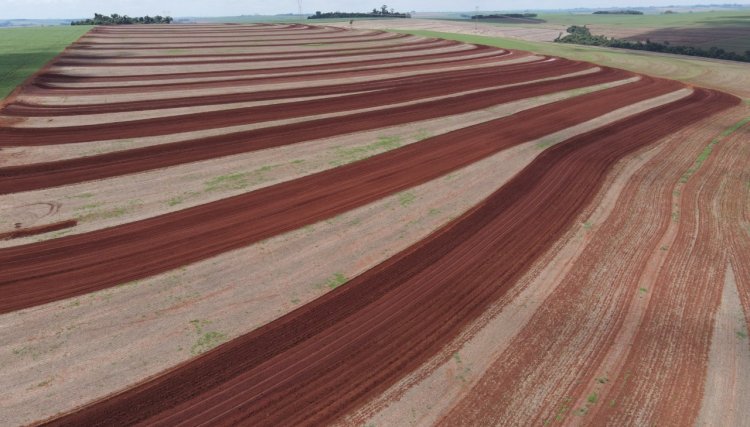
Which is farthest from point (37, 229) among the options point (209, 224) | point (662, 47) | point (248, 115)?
point (662, 47)

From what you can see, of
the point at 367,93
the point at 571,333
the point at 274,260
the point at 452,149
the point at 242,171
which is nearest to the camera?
the point at 571,333

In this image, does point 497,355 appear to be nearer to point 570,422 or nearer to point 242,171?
point 570,422

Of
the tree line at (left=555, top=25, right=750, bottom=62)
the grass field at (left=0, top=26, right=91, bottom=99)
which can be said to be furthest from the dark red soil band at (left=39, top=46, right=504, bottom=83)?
the tree line at (left=555, top=25, right=750, bottom=62)

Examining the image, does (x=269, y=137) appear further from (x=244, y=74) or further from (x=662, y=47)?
(x=662, y=47)

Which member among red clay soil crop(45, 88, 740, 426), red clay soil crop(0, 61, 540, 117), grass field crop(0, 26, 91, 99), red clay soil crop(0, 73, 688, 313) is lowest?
red clay soil crop(45, 88, 740, 426)

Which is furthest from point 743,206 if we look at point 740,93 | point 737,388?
point 740,93

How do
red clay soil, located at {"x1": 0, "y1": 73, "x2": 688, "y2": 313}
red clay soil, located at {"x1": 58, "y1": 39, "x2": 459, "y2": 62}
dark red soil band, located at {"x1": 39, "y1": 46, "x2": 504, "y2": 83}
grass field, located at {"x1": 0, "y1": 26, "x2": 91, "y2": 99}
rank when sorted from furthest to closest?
red clay soil, located at {"x1": 58, "y1": 39, "x2": 459, "y2": 62}, dark red soil band, located at {"x1": 39, "y1": 46, "x2": 504, "y2": 83}, grass field, located at {"x1": 0, "y1": 26, "x2": 91, "y2": 99}, red clay soil, located at {"x1": 0, "y1": 73, "x2": 688, "y2": 313}

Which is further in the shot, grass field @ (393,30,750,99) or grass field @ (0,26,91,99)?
grass field @ (393,30,750,99)

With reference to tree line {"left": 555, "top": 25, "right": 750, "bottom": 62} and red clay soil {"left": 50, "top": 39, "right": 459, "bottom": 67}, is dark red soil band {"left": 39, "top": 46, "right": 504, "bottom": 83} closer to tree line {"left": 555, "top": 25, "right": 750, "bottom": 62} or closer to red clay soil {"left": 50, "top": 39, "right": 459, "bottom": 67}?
red clay soil {"left": 50, "top": 39, "right": 459, "bottom": 67}
